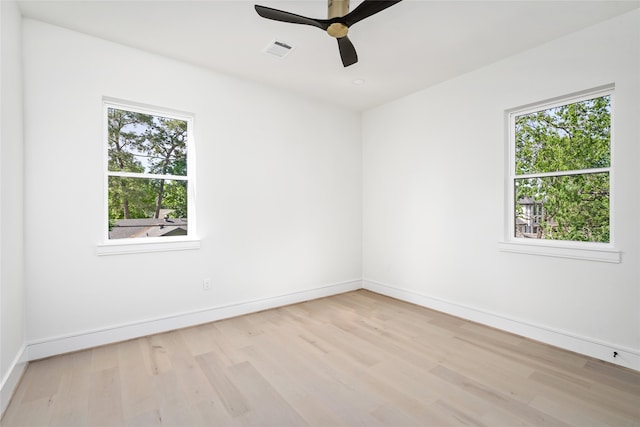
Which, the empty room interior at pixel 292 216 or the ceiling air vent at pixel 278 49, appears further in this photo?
the ceiling air vent at pixel 278 49

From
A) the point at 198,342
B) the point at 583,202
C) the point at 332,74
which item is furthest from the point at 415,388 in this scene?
the point at 332,74

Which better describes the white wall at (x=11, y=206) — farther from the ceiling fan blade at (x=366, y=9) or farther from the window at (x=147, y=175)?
the ceiling fan blade at (x=366, y=9)

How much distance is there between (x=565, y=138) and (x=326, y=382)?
3021 millimetres

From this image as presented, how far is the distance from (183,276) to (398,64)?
319cm

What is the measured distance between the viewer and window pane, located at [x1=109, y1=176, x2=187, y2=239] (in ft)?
9.77

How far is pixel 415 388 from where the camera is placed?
2178 millimetres

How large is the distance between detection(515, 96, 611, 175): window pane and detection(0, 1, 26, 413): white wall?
4.29 metres

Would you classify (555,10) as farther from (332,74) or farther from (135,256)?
(135,256)

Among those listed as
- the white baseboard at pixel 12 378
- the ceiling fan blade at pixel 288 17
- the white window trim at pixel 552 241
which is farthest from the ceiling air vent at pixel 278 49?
the white baseboard at pixel 12 378

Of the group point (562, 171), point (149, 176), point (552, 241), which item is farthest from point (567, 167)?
point (149, 176)

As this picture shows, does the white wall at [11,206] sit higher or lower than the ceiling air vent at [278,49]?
lower

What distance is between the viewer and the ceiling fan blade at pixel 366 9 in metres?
1.90

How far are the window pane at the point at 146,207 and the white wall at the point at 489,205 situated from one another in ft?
8.89

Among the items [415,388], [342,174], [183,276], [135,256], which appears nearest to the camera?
[415,388]
